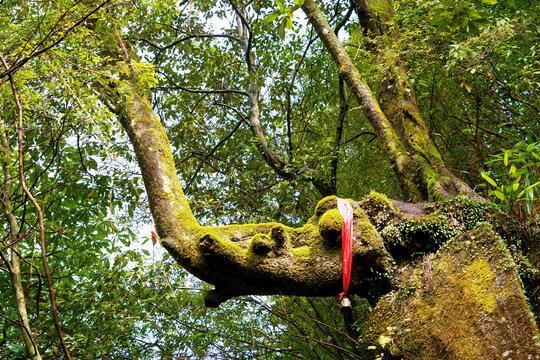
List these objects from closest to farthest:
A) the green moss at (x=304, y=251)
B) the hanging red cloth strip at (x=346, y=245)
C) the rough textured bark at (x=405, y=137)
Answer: the hanging red cloth strip at (x=346, y=245) < the green moss at (x=304, y=251) < the rough textured bark at (x=405, y=137)

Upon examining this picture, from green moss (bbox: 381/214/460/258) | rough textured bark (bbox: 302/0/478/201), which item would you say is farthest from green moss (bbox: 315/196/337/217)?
rough textured bark (bbox: 302/0/478/201)

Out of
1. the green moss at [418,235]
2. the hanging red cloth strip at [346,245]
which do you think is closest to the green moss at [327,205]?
the hanging red cloth strip at [346,245]

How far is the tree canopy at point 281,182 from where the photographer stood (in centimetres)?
230

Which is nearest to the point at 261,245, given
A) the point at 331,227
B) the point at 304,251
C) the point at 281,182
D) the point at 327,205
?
the point at 304,251

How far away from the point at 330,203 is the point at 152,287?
2.96 meters

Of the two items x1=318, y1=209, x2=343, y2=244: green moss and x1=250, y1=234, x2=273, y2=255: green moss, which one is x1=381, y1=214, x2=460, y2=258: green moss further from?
x1=250, y1=234, x2=273, y2=255: green moss

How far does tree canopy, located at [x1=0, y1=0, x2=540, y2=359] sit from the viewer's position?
230cm

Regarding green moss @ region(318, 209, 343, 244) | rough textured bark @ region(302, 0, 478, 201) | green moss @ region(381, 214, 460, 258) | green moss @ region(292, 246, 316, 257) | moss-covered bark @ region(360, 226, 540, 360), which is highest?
rough textured bark @ region(302, 0, 478, 201)

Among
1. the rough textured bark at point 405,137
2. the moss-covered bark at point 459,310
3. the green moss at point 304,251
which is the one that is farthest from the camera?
the rough textured bark at point 405,137

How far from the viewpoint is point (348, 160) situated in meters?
6.56

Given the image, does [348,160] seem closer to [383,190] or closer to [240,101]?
[383,190]

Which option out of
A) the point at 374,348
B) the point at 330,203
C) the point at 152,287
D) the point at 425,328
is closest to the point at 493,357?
the point at 425,328

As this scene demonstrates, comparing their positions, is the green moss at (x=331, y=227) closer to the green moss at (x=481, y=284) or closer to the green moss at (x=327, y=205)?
the green moss at (x=327, y=205)

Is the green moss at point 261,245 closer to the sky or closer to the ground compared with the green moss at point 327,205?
closer to the ground
